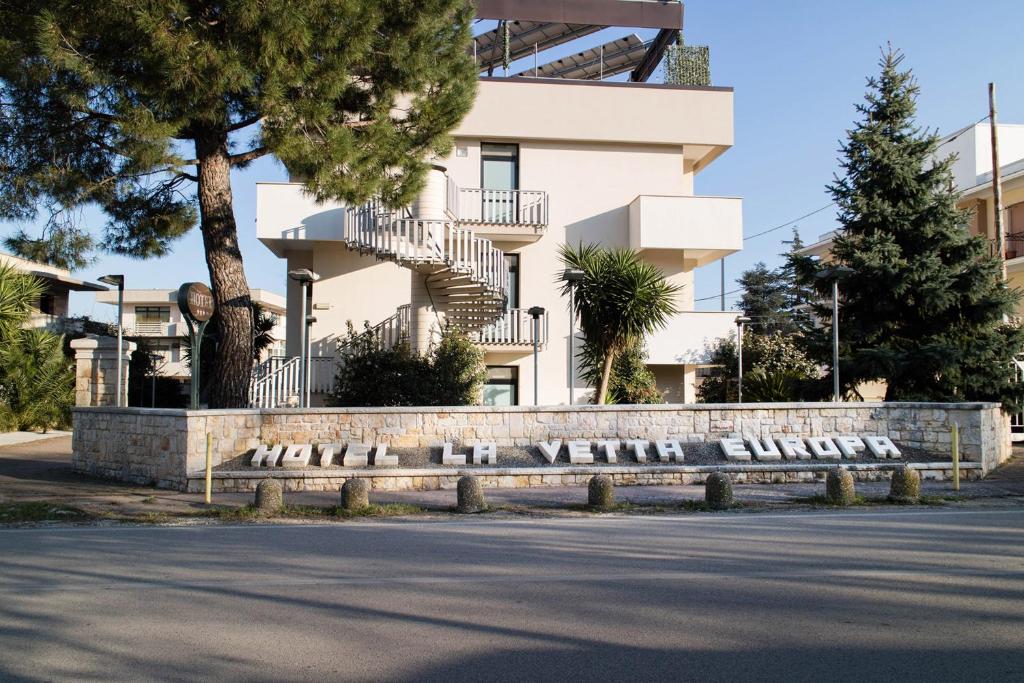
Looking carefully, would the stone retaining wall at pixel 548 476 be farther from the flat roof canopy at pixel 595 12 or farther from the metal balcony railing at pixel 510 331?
the flat roof canopy at pixel 595 12

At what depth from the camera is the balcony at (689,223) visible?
955 inches

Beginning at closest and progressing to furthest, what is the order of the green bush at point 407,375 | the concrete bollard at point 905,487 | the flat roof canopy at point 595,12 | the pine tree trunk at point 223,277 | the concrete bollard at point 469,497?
the concrete bollard at point 469,497 → the concrete bollard at point 905,487 → the pine tree trunk at point 223,277 → the green bush at point 407,375 → the flat roof canopy at point 595,12

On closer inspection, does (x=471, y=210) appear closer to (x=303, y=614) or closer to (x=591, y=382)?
(x=591, y=382)

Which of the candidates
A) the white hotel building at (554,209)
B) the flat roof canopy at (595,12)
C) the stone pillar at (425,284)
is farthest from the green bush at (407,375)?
the flat roof canopy at (595,12)

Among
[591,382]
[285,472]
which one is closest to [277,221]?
[591,382]

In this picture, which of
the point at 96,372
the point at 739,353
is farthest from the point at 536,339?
the point at 96,372

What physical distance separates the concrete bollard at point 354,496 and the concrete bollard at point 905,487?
25.5 feet

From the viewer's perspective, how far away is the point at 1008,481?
14773mm

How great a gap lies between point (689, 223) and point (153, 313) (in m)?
42.5

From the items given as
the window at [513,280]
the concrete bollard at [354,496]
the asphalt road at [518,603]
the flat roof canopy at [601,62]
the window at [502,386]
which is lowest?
the asphalt road at [518,603]

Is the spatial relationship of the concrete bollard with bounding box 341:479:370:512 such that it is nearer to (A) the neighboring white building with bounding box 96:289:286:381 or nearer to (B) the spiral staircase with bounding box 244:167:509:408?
(B) the spiral staircase with bounding box 244:167:509:408

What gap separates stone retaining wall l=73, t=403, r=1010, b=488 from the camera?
15.0m

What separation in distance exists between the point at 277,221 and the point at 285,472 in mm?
10917

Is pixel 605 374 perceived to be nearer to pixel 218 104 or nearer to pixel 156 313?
pixel 218 104
